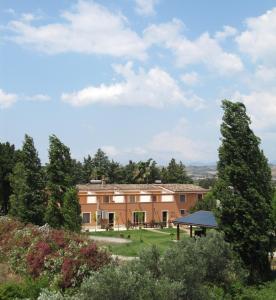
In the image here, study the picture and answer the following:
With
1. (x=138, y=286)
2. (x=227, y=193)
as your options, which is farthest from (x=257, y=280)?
(x=138, y=286)

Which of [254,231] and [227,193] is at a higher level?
[227,193]

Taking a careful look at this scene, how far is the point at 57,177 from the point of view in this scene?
115 ft

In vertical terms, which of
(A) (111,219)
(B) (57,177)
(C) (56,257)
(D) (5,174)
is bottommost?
(C) (56,257)

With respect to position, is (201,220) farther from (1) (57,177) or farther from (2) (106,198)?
(2) (106,198)

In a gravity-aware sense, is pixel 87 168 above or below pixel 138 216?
above

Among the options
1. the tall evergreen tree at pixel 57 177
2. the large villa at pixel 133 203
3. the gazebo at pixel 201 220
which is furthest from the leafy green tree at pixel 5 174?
the gazebo at pixel 201 220

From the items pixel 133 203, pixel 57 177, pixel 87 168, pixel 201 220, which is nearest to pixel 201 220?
pixel 201 220

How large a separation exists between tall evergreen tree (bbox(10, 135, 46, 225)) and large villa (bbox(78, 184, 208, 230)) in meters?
17.5

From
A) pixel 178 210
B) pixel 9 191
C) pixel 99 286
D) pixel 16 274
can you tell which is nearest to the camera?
pixel 99 286

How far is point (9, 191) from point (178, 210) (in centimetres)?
2194

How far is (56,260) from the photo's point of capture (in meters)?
19.2

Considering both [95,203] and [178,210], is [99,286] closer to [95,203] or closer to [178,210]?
[95,203]

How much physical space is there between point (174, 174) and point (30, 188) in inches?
1845

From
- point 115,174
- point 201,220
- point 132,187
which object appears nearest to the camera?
point 201,220
